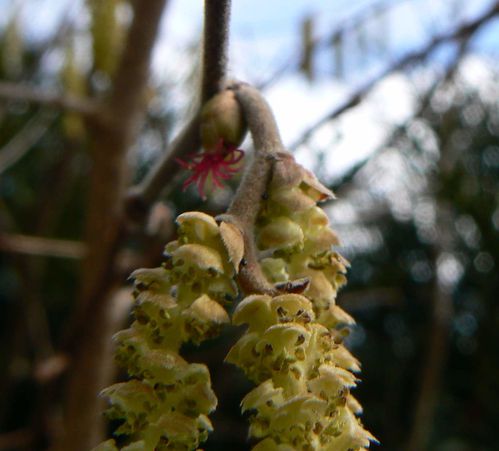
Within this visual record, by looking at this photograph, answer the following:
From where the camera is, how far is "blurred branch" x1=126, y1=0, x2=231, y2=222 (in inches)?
17.3

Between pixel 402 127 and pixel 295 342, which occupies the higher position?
pixel 402 127

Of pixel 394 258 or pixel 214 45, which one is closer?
pixel 214 45

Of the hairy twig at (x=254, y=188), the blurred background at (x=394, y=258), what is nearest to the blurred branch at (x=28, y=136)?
the blurred background at (x=394, y=258)

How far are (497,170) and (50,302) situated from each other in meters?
1.21

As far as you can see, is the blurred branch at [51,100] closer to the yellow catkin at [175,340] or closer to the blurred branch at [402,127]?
the blurred branch at [402,127]

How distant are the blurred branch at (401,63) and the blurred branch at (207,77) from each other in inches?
13.6

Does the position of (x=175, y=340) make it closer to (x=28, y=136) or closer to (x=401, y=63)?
(x=401, y=63)

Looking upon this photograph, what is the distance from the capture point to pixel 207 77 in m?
0.50

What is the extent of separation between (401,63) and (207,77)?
2.18 ft

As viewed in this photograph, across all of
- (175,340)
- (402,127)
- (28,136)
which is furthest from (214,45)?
(28,136)

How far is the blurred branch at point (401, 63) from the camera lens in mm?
958

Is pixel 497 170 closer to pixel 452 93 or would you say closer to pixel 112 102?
pixel 452 93

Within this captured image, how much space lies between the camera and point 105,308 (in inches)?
41.5

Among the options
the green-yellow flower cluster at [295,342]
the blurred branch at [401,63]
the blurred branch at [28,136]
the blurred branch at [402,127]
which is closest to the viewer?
the green-yellow flower cluster at [295,342]
